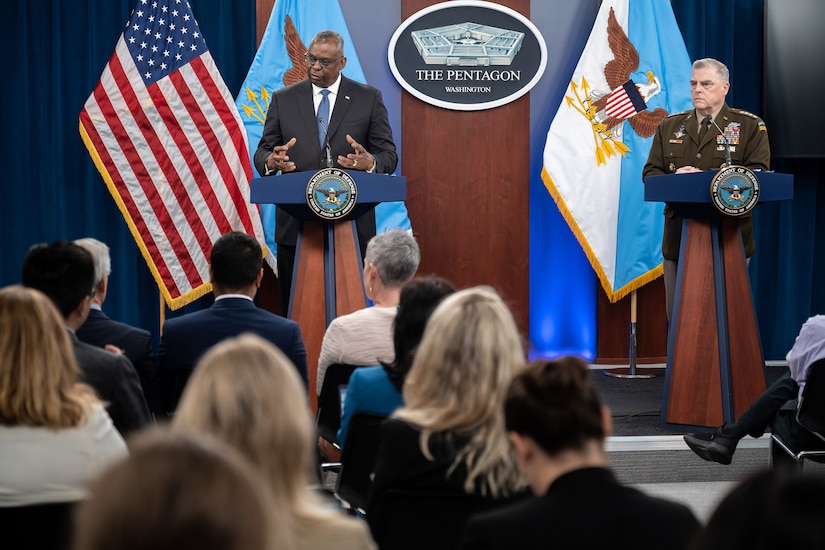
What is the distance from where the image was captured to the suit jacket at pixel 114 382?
2275 mm

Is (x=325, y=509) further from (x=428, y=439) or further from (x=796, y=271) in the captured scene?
(x=796, y=271)

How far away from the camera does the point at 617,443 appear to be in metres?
4.31

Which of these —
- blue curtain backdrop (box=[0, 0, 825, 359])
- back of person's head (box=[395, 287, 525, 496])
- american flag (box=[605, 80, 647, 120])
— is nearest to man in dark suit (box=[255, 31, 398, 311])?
blue curtain backdrop (box=[0, 0, 825, 359])

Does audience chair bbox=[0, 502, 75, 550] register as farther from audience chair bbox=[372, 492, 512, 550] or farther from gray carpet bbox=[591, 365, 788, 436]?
gray carpet bbox=[591, 365, 788, 436]

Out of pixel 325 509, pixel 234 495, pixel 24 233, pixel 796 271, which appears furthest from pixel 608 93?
pixel 234 495

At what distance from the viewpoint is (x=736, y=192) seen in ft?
13.9

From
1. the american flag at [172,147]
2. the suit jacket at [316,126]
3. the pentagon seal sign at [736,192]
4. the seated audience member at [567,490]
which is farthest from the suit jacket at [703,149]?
the seated audience member at [567,490]

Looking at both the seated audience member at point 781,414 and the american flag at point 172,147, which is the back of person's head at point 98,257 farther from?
the american flag at point 172,147

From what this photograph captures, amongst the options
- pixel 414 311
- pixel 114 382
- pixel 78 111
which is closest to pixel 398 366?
pixel 414 311

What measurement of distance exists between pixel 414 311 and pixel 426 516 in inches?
25.3

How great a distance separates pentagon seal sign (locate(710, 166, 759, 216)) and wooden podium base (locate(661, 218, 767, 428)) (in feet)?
0.66

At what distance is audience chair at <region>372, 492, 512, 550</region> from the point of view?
6.33 feet

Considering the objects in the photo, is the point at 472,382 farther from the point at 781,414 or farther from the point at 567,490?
the point at 781,414

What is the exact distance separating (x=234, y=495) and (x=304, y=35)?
5540 mm
